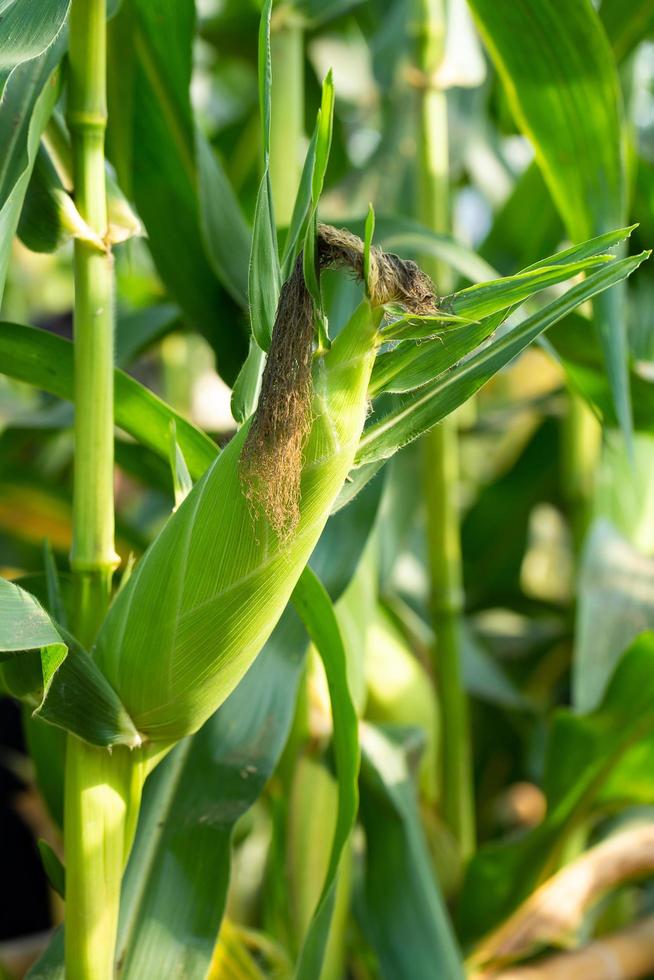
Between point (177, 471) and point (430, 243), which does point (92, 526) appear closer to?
point (177, 471)

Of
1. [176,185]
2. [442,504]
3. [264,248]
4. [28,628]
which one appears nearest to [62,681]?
[28,628]

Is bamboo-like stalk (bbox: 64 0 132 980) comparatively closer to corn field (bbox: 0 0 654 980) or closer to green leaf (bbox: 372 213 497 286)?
corn field (bbox: 0 0 654 980)

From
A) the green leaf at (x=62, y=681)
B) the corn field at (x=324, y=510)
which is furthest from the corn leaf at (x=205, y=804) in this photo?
the green leaf at (x=62, y=681)

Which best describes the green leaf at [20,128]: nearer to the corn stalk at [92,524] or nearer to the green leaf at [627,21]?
the corn stalk at [92,524]

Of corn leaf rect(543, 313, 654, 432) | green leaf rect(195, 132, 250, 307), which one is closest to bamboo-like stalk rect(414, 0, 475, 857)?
corn leaf rect(543, 313, 654, 432)

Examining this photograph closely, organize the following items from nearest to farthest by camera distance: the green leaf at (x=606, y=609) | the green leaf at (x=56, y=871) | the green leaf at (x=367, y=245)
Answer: the green leaf at (x=367, y=245) → the green leaf at (x=56, y=871) → the green leaf at (x=606, y=609)

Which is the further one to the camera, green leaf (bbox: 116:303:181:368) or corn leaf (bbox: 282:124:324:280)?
green leaf (bbox: 116:303:181:368)

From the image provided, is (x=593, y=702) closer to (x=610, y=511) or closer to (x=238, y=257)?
(x=610, y=511)

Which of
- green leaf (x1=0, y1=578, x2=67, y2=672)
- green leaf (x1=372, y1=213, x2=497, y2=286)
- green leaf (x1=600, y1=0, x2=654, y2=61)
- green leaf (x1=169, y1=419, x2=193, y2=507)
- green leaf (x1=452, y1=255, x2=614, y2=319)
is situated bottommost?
green leaf (x1=0, y1=578, x2=67, y2=672)
